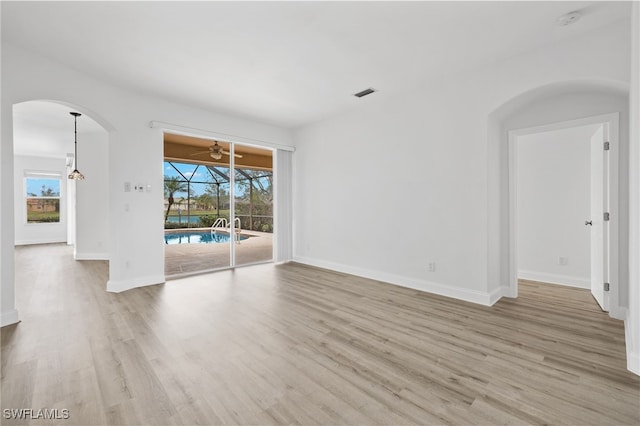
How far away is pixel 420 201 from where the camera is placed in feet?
13.0

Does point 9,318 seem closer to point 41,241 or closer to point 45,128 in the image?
point 45,128

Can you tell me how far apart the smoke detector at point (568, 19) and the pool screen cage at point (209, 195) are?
17.5ft

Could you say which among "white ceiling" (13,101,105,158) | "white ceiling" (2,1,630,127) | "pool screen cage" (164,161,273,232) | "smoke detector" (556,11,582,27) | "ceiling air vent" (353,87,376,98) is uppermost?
"white ceiling" (13,101,105,158)

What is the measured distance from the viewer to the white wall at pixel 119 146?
2830mm

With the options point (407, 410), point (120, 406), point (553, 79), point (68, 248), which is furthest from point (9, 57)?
point (68, 248)

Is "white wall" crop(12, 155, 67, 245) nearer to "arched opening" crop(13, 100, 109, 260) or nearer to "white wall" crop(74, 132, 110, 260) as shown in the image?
"arched opening" crop(13, 100, 109, 260)

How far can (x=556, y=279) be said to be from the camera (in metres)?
4.18

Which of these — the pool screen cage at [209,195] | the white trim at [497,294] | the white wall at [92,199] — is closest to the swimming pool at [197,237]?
the pool screen cage at [209,195]

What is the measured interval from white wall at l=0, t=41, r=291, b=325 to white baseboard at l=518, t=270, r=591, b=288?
571cm

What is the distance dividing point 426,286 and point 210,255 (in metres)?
4.98

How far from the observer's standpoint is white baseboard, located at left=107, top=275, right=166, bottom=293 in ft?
12.8

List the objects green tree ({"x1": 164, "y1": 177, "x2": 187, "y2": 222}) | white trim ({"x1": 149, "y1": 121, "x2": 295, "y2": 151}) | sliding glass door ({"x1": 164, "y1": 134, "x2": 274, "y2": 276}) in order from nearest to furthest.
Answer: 1. white trim ({"x1": 149, "y1": 121, "x2": 295, "y2": 151})
2. sliding glass door ({"x1": 164, "y1": 134, "x2": 274, "y2": 276})
3. green tree ({"x1": 164, "y1": 177, "x2": 187, "y2": 222})

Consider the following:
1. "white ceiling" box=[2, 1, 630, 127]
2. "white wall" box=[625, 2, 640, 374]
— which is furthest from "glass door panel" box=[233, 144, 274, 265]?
"white wall" box=[625, 2, 640, 374]
